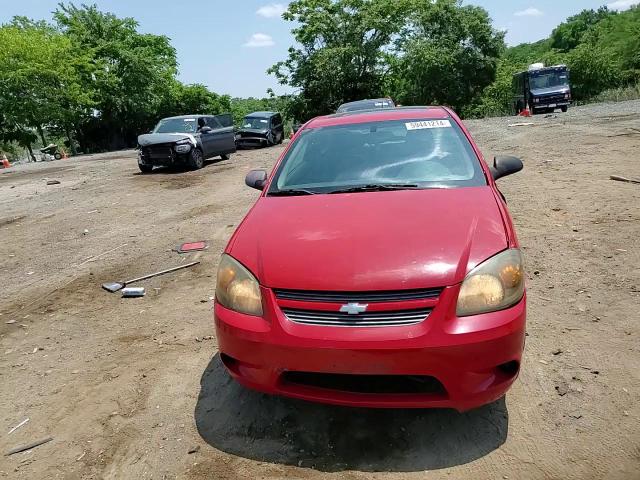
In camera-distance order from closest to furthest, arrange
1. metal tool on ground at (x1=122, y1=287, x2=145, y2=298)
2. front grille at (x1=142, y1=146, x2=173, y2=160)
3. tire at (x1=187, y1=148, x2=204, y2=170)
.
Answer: metal tool on ground at (x1=122, y1=287, x2=145, y2=298) < front grille at (x1=142, y1=146, x2=173, y2=160) < tire at (x1=187, y1=148, x2=204, y2=170)

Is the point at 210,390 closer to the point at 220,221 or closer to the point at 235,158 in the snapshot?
the point at 220,221

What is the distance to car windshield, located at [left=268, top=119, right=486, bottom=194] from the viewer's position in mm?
3244

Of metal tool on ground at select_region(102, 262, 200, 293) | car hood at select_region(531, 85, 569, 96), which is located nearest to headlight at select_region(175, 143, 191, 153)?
metal tool on ground at select_region(102, 262, 200, 293)

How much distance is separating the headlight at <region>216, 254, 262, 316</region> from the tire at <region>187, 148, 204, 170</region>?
12.8m

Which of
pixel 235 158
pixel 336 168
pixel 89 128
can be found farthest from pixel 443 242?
pixel 89 128

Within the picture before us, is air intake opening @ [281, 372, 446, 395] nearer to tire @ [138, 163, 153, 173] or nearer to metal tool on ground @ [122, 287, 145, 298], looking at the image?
metal tool on ground @ [122, 287, 145, 298]

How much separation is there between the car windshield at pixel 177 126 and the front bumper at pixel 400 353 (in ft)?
45.3

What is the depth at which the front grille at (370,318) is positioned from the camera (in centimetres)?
220

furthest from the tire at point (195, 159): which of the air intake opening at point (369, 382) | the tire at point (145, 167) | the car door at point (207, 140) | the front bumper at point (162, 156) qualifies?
the air intake opening at point (369, 382)

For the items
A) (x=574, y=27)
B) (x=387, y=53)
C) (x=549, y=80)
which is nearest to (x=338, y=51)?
(x=387, y=53)

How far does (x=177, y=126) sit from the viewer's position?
49.8 ft

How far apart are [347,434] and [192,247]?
427cm

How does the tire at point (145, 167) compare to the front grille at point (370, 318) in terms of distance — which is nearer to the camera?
the front grille at point (370, 318)

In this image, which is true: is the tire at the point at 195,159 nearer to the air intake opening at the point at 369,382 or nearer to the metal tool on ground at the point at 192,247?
the metal tool on ground at the point at 192,247
